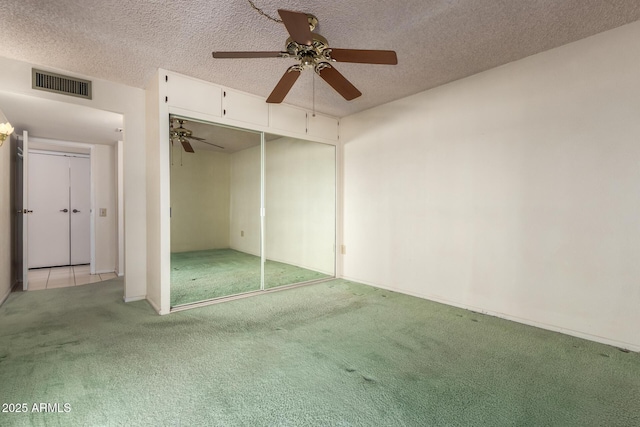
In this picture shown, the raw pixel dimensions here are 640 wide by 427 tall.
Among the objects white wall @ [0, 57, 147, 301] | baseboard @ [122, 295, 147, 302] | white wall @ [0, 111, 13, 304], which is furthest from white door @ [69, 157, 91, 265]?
baseboard @ [122, 295, 147, 302]

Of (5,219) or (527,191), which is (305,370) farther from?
(5,219)

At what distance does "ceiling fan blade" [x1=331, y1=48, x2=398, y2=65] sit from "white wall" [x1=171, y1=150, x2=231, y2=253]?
207cm

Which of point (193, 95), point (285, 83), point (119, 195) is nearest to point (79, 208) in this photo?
point (119, 195)

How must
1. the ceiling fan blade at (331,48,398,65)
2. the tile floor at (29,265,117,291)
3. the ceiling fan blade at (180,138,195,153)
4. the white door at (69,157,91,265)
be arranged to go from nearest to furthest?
the ceiling fan blade at (331,48,398,65), the ceiling fan blade at (180,138,195,153), the tile floor at (29,265,117,291), the white door at (69,157,91,265)

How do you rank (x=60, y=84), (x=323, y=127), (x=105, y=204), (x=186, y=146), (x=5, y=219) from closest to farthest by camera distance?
(x=60, y=84) < (x=186, y=146) < (x=5, y=219) < (x=323, y=127) < (x=105, y=204)

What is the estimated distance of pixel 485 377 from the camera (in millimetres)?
1907

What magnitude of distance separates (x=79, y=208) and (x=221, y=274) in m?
3.78

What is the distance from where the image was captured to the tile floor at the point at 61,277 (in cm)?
422

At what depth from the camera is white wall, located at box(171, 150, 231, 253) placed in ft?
10.9

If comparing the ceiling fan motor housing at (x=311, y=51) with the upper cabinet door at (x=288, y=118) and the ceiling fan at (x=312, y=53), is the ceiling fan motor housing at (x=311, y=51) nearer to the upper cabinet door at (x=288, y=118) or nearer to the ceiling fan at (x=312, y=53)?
the ceiling fan at (x=312, y=53)

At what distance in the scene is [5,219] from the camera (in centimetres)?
354

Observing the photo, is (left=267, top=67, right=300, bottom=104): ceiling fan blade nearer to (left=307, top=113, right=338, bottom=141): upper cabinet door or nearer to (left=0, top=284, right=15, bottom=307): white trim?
(left=307, top=113, right=338, bottom=141): upper cabinet door

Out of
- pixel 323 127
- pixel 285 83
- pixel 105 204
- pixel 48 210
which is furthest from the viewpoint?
pixel 48 210

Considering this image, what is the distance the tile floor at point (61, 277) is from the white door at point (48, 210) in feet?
0.91
